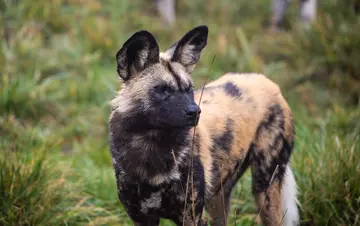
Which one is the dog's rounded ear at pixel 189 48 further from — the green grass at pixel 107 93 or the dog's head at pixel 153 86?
the green grass at pixel 107 93

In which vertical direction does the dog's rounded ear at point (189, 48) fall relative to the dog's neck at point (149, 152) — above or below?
above

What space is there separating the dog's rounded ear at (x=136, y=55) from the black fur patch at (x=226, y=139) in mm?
618

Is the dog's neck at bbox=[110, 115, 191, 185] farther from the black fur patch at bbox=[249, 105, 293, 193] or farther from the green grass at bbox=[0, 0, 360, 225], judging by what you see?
the black fur patch at bbox=[249, 105, 293, 193]

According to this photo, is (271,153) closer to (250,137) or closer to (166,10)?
(250,137)

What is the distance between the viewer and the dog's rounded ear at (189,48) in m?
2.80

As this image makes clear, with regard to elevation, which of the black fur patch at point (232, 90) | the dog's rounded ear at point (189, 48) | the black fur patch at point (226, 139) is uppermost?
the dog's rounded ear at point (189, 48)

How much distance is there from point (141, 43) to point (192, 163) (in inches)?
26.7

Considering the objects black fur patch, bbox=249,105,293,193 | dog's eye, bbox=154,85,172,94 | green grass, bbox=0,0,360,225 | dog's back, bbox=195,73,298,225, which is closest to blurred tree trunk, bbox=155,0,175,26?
green grass, bbox=0,0,360,225

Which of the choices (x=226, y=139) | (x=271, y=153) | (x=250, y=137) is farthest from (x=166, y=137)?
(x=271, y=153)

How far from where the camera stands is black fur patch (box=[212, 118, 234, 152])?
298 centimetres

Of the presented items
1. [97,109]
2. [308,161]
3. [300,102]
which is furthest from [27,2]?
[308,161]

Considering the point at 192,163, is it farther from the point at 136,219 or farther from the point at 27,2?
the point at 27,2

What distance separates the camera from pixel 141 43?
262 cm

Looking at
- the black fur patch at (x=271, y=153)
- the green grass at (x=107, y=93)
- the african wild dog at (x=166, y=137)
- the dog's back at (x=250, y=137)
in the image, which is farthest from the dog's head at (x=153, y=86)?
the black fur patch at (x=271, y=153)
